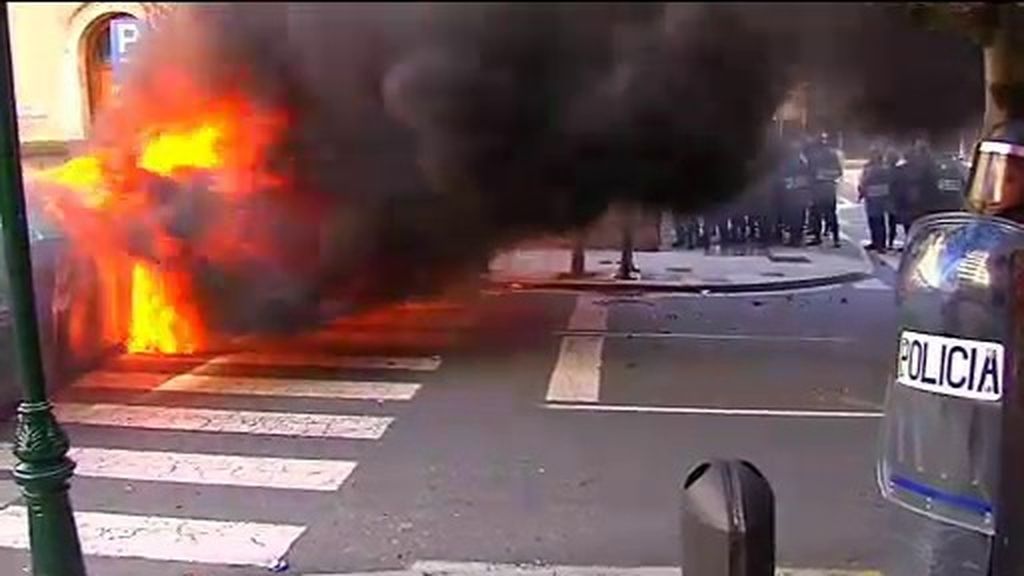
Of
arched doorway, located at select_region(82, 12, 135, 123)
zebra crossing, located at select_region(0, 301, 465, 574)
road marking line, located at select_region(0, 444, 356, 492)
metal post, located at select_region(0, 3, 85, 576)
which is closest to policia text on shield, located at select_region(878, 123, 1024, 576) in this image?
arched doorway, located at select_region(82, 12, 135, 123)

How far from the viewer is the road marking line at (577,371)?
8.93 meters

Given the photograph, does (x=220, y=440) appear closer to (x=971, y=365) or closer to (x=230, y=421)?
(x=230, y=421)

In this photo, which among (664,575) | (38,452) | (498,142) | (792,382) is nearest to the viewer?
(498,142)

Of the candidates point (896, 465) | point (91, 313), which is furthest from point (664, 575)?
point (91, 313)

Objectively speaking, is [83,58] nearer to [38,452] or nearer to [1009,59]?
[1009,59]

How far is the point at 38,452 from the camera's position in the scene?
4.79 m

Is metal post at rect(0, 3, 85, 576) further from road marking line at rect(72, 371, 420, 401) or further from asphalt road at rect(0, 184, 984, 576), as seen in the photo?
road marking line at rect(72, 371, 420, 401)

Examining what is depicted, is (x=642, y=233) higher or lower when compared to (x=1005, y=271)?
higher

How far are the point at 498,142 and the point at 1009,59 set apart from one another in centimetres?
148

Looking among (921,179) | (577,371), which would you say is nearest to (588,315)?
(577,371)

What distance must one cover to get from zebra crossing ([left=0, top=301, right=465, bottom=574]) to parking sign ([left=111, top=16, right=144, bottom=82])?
2.89 m

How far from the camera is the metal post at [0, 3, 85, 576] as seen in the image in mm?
4410

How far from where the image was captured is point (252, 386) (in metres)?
8.69

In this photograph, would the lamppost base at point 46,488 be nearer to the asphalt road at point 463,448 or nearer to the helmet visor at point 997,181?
the asphalt road at point 463,448
